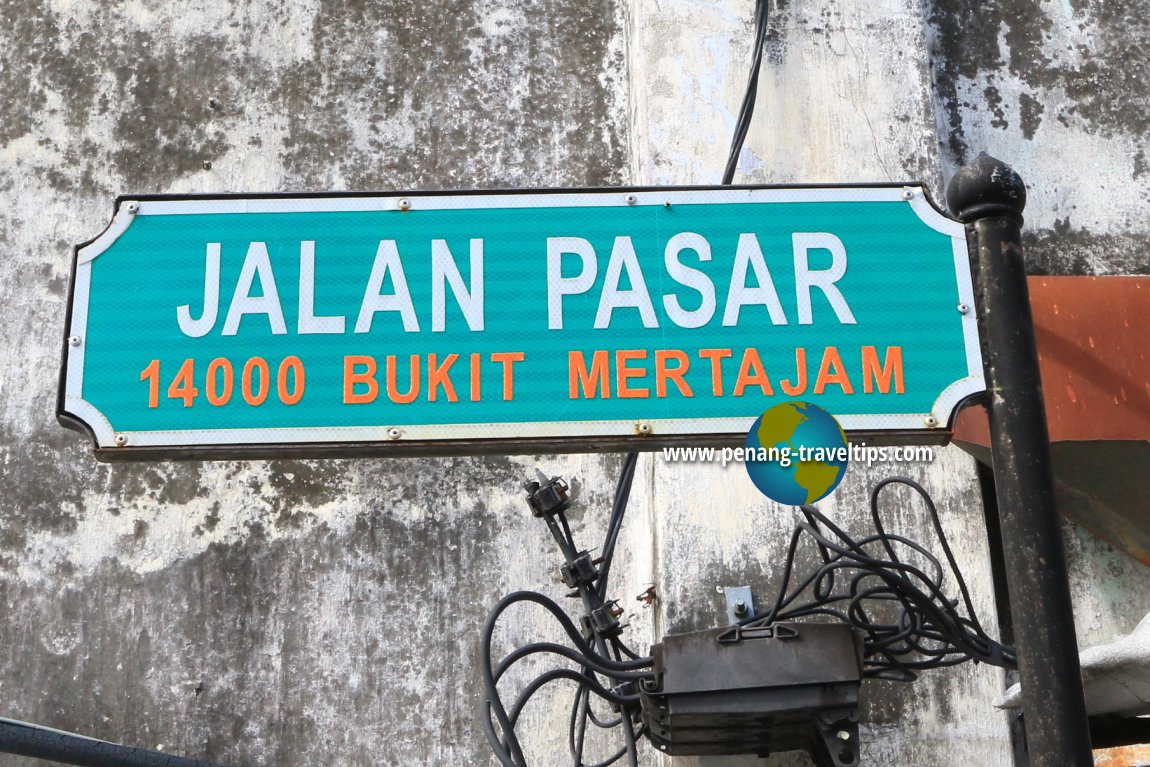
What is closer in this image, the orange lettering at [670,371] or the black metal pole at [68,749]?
the orange lettering at [670,371]

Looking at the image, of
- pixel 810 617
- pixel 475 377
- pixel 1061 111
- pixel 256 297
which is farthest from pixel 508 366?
pixel 1061 111

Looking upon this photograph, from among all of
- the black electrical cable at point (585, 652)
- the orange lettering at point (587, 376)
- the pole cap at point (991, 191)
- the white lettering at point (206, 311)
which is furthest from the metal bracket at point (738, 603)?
the white lettering at point (206, 311)

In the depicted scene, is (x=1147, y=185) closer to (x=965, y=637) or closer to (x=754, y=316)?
(x=965, y=637)

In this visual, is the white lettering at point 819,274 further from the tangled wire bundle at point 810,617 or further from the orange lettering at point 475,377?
the tangled wire bundle at point 810,617

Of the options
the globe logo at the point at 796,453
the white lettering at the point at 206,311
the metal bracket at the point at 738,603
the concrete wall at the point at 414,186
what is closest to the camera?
the globe logo at the point at 796,453

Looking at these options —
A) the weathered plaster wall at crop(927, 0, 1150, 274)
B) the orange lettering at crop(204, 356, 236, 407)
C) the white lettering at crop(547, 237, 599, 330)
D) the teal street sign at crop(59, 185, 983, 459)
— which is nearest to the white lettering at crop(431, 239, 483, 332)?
the teal street sign at crop(59, 185, 983, 459)

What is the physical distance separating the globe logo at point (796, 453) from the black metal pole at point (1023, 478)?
23cm

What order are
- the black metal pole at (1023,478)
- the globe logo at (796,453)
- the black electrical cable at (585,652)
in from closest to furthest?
the black metal pole at (1023,478)
the globe logo at (796,453)
the black electrical cable at (585,652)

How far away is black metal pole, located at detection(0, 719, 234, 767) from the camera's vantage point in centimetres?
232

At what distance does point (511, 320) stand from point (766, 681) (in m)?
0.96

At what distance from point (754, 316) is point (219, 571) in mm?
1835

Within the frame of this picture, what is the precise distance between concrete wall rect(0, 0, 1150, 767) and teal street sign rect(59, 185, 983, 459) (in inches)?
44.0

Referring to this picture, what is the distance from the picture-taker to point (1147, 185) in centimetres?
349

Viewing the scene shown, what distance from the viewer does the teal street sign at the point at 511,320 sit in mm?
1745
